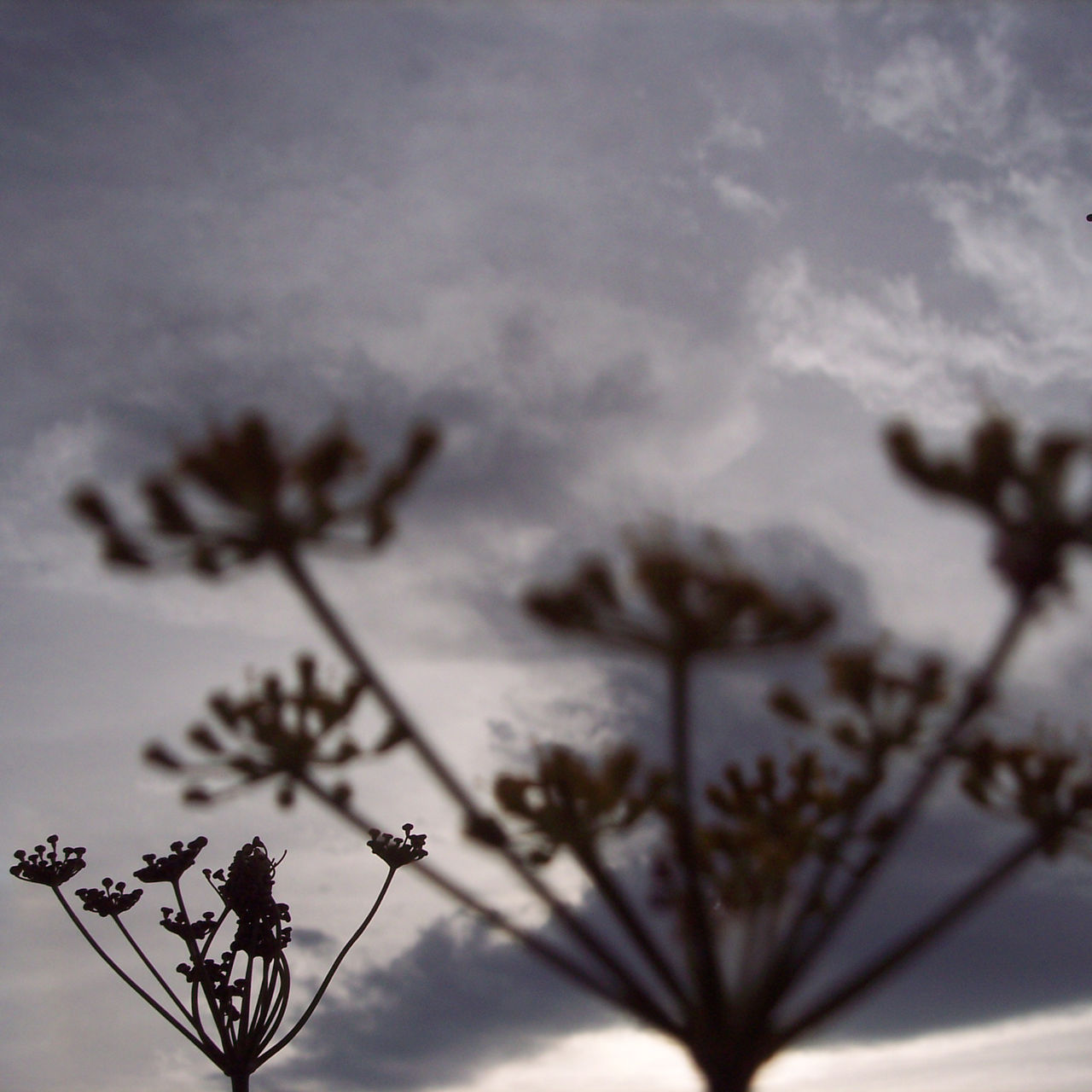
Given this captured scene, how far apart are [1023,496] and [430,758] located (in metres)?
2.63

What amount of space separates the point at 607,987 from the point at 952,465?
9.02 feet

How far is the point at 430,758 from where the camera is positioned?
4.28m

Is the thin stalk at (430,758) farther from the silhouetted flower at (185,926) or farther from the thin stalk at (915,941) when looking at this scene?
the silhouetted flower at (185,926)

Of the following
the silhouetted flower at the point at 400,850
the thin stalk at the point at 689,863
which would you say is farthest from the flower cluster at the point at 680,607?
the silhouetted flower at the point at 400,850

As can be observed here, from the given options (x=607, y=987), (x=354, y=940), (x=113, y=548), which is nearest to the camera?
(x=113, y=548)

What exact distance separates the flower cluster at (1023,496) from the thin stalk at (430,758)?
2298mm

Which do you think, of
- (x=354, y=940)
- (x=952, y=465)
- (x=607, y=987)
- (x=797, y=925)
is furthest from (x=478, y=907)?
(x=354, y=940)

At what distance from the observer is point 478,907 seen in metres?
4.63

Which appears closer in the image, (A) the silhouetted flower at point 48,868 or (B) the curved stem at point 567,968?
(B) the curved stem at point 567,968

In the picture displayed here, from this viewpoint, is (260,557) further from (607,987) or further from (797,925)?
(797,925)

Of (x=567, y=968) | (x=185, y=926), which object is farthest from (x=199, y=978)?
(x=567, y=968)

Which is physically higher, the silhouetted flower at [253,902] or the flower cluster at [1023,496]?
the silhouetted flower at [253,902]

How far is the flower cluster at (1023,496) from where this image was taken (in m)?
3.98

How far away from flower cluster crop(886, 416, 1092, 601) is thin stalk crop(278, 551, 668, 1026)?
230 cm
